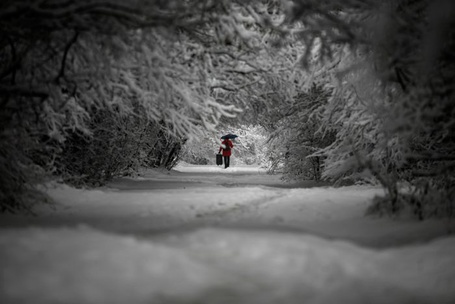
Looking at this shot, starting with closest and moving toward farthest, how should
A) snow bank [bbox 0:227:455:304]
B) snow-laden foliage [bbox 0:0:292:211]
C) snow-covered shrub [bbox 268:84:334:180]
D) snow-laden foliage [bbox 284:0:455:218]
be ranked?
snow bank [bbox 0:227:455:304]
snow-laden foliage [bbox 284:0:455:218]
snow-laden foliage [bbox 0:0:292:211]
snow-covered shrub [bbox 268:84:334:180]

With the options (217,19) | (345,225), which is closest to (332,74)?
(217,19)

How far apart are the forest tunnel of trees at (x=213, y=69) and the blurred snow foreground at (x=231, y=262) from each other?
1217mm

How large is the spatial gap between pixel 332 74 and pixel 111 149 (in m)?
5.41

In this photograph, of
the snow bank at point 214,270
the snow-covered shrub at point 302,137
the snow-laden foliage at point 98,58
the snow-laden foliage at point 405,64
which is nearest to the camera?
the snow bank at point 214,270

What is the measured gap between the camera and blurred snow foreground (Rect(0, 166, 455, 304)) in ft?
8.26

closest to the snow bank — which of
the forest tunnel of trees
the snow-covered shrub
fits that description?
the forest tunnel of trees

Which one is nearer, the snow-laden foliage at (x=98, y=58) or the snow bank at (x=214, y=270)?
the snow bank at (x=214, y=270)

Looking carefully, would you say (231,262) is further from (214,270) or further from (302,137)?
(302,137)

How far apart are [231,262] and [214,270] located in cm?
21

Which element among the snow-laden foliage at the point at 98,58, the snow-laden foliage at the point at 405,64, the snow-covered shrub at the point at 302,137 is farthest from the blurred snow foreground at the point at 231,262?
the snow-covered shrub at the point at 302,137

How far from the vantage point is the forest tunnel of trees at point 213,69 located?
4.16 m

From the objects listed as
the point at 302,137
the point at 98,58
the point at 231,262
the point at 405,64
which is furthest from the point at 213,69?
the point at 302,137

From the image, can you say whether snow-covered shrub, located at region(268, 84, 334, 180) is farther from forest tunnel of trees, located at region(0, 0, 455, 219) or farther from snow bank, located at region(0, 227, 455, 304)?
snow bank, located at region(0, 227, 455, 304)

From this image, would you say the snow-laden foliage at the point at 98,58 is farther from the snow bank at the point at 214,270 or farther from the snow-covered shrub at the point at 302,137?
the snow-covered shrub at the point at 302,137
